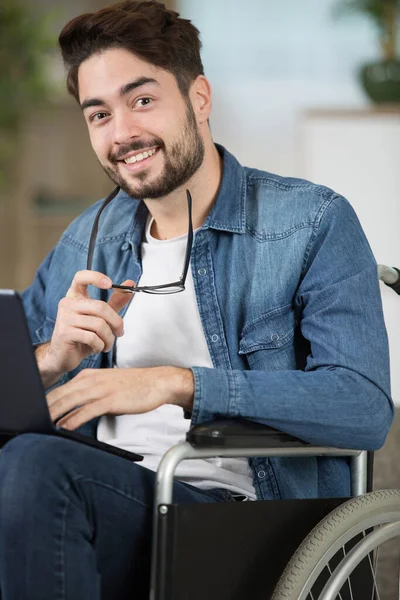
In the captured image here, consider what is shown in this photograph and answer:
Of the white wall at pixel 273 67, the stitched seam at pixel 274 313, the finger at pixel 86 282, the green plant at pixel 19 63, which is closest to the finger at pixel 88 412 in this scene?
the finger at pixel 86 282

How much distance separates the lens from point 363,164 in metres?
2.60

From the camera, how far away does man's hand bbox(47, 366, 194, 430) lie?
124cm

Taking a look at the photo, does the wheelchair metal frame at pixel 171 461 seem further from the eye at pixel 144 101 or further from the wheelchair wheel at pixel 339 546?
the eye at pixel 144 101

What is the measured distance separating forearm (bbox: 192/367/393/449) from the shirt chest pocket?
136mm

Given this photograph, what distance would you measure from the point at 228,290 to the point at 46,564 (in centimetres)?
56

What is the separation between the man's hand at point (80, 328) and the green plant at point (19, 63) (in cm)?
375

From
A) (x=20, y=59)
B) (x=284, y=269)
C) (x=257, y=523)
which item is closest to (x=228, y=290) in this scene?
(x=284, y=269)

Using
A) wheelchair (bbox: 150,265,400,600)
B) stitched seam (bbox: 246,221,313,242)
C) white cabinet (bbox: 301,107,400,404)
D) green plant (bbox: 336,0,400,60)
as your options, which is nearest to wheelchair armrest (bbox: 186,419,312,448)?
wheelchair (bbox: 150,265,400,600)

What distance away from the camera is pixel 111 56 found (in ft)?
5.11

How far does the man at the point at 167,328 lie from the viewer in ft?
3.93

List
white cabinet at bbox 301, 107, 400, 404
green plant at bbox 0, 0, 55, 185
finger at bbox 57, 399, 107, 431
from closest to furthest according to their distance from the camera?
finger at bbox 57, 399, 107, 431
white cabinet at bbox 301, 107, 400, 404
green plant at bbox 0, 0, 55, 185

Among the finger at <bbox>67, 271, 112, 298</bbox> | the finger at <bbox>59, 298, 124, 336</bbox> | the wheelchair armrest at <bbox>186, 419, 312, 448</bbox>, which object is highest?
the finger at <bbox>67, 271, 112, 298</bbox>

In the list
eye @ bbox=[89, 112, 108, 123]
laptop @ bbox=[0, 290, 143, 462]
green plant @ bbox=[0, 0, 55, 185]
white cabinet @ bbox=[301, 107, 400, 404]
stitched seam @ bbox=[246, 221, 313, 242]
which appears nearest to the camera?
laptop @ bbox=[0, 290, 143, 462]

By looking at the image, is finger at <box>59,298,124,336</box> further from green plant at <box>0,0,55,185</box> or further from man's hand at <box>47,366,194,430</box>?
green plant at <box>0,0,55,185</box>
